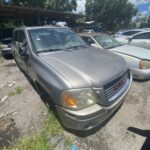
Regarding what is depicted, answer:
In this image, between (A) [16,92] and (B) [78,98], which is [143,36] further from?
(B) [78,98]

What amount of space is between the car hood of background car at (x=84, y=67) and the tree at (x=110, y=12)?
32.8m

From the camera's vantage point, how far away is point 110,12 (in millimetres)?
33219

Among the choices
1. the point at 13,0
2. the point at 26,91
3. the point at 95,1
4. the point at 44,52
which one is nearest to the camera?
the point at 44,52

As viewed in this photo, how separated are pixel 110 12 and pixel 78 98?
114 ft

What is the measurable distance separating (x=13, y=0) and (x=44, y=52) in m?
21.3

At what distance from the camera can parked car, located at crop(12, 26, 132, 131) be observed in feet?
7.41

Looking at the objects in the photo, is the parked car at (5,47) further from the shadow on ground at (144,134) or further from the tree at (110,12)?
the tree at (110,12)

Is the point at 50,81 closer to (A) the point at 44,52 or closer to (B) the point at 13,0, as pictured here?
(A) the point at 44,52

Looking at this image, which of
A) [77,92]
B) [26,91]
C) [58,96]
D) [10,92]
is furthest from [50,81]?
[10,92]

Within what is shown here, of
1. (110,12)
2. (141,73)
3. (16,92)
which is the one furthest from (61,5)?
(141,73)

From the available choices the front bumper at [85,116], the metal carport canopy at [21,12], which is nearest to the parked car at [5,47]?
the metal carport canopy at [21,12]

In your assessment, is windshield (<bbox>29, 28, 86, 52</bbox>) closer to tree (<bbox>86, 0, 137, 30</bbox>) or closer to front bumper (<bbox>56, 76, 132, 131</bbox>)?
front bumper (<bbox>56, 76, 132, 131</bbox>)

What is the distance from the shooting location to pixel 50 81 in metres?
2.54

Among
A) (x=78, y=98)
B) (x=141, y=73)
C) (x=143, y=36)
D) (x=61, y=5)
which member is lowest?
(x=141, y=73)
